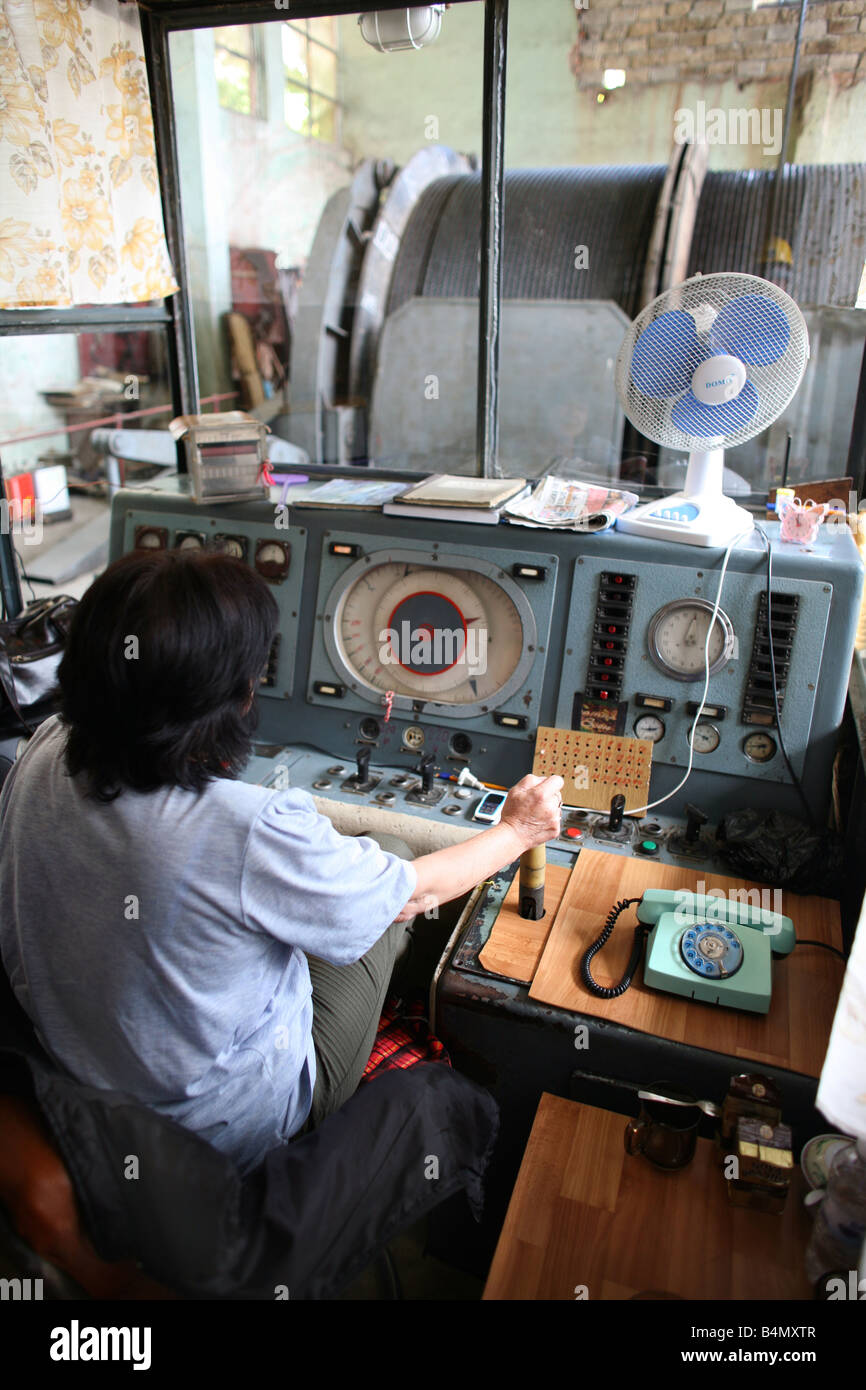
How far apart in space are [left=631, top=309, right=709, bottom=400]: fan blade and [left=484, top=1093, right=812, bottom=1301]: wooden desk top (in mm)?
1523

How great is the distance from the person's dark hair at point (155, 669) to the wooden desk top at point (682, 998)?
30.3 inches

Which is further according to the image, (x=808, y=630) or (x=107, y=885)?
(x=808, y=630)

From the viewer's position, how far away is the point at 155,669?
115 cm

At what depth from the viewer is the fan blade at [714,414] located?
6.19 feet

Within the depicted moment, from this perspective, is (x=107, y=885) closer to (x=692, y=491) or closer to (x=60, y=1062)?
(x=60, y=1062)

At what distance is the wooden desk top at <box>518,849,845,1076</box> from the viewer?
1.44m

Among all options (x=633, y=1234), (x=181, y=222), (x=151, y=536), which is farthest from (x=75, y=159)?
(x=633, y=1234)

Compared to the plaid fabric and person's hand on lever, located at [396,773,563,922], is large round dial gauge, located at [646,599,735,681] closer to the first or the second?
person's hand on lever, located at [396,773,563,922]

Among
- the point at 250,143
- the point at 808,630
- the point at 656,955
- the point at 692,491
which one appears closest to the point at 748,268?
the point at 692,491

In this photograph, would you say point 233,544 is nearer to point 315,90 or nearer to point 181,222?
point 181,222

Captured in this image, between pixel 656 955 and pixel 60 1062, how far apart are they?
3.22 feet

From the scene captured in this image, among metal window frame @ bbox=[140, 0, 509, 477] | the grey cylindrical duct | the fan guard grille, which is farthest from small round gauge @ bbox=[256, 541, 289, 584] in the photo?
the grey cylindrical duct
